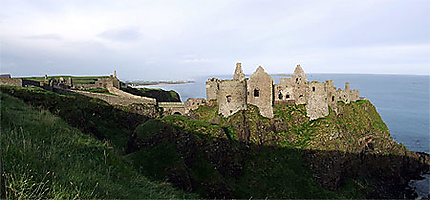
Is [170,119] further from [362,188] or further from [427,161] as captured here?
[427,161]

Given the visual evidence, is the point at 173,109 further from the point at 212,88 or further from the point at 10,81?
the point at 10,81

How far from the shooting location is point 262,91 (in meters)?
33.7

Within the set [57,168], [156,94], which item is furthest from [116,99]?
[57,168]

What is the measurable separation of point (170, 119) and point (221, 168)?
7.56m


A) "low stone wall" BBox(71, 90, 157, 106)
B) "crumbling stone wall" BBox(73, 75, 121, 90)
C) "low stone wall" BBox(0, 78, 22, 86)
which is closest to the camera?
"low stone wall" BBox(0, 78, 22, 86)

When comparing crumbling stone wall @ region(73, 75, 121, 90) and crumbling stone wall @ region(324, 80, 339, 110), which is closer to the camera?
crumbling stone wall @ region(324, 80, 339, 110)

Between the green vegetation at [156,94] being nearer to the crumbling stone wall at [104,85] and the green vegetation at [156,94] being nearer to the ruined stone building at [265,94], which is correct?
the crumbling stone wall at [104,85]

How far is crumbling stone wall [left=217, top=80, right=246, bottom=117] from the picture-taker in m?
32.1

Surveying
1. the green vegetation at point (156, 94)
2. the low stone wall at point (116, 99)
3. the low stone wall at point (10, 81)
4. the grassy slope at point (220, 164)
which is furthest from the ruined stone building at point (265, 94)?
the low stone wall at point (10, 81)

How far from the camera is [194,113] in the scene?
36.3 metres

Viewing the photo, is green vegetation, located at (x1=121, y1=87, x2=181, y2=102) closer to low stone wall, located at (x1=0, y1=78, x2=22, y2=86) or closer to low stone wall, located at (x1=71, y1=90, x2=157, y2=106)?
low stone wall, located at (x1=71, y1=90, x2=157, y2=106)

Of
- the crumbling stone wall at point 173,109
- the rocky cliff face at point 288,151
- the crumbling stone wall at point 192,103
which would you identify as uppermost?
the crumbling stone wall at point 192,103

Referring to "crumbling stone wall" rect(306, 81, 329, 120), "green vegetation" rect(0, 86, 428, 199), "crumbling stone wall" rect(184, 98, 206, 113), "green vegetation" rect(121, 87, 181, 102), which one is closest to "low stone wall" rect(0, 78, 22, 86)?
"green vegetation" rect(0, 86, 428, 199)

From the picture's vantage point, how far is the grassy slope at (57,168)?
5.40m
